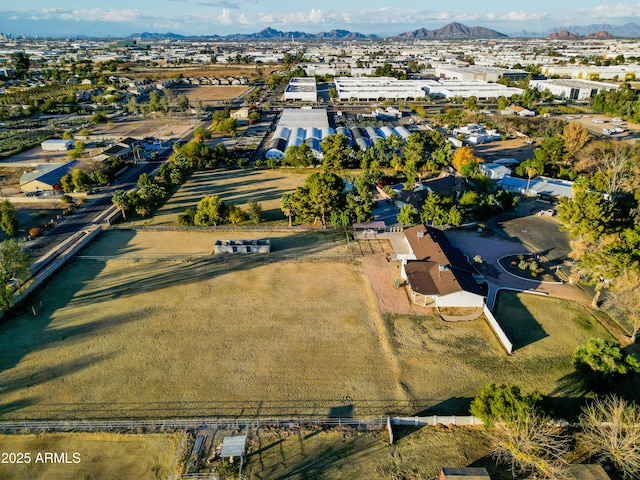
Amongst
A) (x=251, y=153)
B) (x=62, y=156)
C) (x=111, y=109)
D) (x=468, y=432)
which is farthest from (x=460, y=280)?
(x=111, y=109)

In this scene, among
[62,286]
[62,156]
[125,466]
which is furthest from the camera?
[62,156]

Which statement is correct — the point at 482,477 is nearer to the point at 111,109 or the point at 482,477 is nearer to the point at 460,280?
the point at 460,280

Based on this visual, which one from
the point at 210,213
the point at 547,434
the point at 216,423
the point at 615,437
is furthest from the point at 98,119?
the point at 615,437

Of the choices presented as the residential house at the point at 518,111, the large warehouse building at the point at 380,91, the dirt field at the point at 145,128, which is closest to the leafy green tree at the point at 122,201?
the dirt field at the point at 145,128

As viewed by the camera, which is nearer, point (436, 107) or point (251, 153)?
point (251, 153)

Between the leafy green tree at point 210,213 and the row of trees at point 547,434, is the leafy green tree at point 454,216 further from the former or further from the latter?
the leafy green tree at point 210,213
